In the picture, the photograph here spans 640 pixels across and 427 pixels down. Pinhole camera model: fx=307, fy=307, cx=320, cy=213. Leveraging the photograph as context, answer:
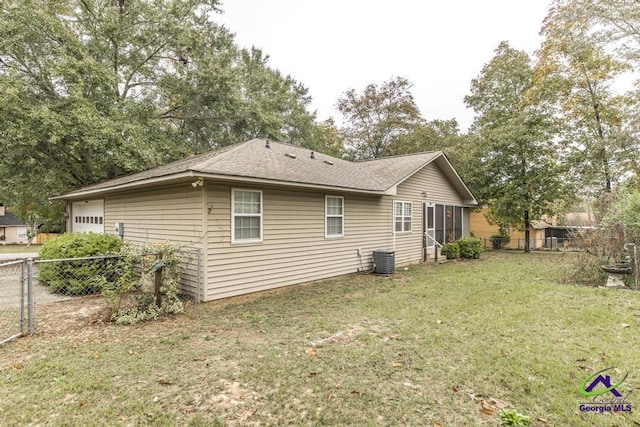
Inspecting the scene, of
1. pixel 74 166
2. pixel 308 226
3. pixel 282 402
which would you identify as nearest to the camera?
pixel 282 402

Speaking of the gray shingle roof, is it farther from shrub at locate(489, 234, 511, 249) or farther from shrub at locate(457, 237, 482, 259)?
shrub at locate(489, 234, 511, 249)

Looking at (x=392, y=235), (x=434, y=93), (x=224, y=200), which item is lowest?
(x=392, y=235)

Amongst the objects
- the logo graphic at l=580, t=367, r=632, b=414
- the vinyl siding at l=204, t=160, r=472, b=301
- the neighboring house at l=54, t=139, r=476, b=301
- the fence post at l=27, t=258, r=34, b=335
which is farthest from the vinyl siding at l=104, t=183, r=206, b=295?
the logo graphic at l=580, t=367, r=632, b=414

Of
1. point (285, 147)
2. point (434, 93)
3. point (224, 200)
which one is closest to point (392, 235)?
point (285, 147)

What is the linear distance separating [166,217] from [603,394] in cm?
800

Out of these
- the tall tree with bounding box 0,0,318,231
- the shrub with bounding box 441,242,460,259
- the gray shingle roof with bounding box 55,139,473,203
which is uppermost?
the tall tree with bounding box 0,0,318,231

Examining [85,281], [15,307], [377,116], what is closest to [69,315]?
[15,307]

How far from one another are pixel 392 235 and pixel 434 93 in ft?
67.1

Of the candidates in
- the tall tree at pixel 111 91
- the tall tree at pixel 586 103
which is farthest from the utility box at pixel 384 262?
the tall tree at pixel 586 103

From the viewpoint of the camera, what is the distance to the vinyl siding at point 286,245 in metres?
6.45

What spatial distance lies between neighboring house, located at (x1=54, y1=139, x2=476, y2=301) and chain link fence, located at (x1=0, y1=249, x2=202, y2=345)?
529 mm

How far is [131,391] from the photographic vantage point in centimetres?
301

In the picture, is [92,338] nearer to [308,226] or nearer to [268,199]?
[268,199]

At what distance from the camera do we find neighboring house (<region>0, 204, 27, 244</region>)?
3116cm
